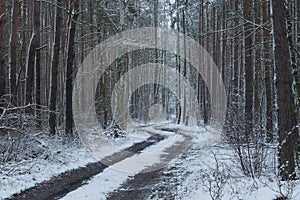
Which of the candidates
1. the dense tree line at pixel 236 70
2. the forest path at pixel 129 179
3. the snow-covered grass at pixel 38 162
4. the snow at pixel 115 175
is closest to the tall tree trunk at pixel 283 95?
the dense tree line at pixel 236 70

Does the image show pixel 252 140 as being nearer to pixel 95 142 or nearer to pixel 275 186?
pixel 275 186

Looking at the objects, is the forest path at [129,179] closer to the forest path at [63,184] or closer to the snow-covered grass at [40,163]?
the forest path at [63,184]

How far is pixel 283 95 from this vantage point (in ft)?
24.6

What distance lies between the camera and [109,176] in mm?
9734

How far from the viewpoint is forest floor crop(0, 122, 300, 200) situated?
6.90 metres

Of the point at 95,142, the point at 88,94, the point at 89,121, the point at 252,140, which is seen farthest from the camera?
the point at 88,94

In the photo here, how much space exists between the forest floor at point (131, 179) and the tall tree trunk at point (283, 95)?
0.53 m

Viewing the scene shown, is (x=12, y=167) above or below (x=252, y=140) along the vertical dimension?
below

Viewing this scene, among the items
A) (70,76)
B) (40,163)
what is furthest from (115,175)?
(70,76)

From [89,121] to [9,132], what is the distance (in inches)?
333

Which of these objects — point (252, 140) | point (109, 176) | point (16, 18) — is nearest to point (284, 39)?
point (252, 140)

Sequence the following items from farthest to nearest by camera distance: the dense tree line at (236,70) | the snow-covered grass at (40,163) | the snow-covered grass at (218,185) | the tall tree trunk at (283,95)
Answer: the snow-covered grass at (40,163) < the dense tree line at (236,70) < the tall tree trunk at (283,95) < the snow-covered grass at (218,185)

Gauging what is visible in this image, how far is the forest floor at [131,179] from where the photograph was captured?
6902mm

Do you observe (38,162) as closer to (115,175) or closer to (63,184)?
(63,184)
